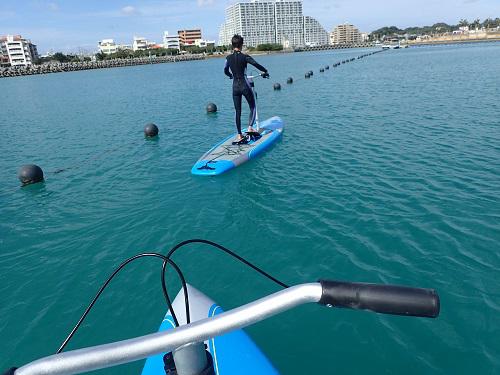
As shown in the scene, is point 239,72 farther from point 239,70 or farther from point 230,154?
point 230,154

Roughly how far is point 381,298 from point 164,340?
1.03 meters

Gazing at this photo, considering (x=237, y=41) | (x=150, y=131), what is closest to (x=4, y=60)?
(x=150, y=131)

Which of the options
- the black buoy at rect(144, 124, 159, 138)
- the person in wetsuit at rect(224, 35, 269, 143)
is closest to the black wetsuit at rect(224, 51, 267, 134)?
the person in wetsuit at rect(224, 35, 269, 143)

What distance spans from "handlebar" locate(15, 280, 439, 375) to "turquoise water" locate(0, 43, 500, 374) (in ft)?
10.4

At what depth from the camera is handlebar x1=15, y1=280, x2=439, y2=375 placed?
57.7 inches

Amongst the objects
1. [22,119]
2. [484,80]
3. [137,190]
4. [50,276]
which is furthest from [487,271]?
[22,119]

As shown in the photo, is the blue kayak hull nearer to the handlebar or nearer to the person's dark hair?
the handlebar

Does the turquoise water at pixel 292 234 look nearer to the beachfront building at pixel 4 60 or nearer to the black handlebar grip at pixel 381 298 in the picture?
the black handlebar grip at pixel 381 298

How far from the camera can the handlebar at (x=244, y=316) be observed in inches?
57.7

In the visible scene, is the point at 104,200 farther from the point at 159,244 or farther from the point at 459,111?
the point at 459,111

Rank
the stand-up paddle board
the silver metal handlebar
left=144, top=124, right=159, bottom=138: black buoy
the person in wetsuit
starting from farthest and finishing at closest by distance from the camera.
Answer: left=144, top=124, right=159, bottom=138: black buoy
the stand-up paddle board
the person in wetsuit
the silver metal handlebar

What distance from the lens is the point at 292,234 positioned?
298 inches

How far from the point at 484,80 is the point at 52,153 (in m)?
29.1

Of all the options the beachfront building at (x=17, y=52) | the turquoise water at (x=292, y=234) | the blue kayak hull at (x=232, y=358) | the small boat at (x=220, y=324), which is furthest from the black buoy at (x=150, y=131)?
the beachfront building at (x=17, y=52)
